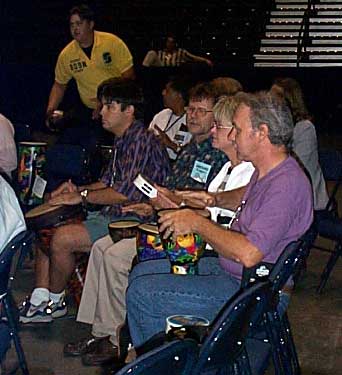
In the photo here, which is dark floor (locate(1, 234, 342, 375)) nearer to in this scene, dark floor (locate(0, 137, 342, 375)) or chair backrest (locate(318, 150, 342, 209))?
dark floor (locate(0, 137, 342, 375))

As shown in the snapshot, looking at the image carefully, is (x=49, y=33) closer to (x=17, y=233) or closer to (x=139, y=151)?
(x=139, y=151)

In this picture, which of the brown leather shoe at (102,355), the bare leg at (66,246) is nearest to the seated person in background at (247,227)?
the brown leather shoe at (102,355)

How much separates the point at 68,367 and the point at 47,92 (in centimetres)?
767

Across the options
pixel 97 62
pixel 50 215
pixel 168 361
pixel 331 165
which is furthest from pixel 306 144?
pixel 168 361

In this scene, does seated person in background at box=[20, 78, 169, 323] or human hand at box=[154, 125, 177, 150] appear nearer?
seated person in background at box=[20, 78, 169, 323]

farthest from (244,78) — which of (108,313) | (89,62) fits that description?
(108,313)

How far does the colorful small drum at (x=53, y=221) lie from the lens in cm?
404

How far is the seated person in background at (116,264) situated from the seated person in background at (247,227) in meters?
0.63

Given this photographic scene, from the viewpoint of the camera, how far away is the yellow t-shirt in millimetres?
5984

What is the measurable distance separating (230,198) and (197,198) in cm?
14

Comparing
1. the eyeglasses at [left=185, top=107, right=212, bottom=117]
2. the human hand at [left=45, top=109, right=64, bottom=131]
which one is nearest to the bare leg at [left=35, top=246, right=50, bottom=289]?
the eyeglasses at [left=185, top=107, right=212, bottom=117]

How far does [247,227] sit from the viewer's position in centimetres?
291

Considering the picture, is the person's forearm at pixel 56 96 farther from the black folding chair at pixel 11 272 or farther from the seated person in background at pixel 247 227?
the seated person in background at pixel 247 227

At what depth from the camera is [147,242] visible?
11.2ft
